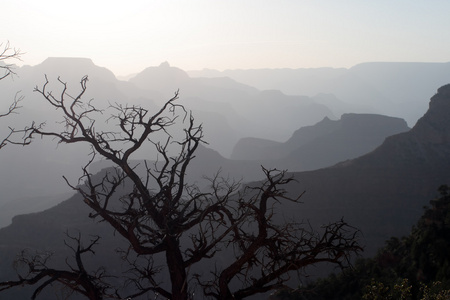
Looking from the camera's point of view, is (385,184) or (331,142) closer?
(385,184)

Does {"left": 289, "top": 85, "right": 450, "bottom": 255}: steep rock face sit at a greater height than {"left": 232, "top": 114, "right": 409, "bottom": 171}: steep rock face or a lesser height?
lesser

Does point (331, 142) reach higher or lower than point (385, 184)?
higher

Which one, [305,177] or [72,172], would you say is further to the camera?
[72,172]

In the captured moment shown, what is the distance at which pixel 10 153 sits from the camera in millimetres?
124000

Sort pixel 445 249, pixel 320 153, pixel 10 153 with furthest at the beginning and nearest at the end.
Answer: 1. pixel 10 153
2. pixel 320 153
3. pixel 445 249

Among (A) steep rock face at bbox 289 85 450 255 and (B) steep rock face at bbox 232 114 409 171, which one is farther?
(B) steep rock face at bbox 232 114 409 171

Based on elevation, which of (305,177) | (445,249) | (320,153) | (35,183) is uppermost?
(35,183)

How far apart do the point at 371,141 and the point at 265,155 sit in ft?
94.8

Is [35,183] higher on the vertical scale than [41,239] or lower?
higher

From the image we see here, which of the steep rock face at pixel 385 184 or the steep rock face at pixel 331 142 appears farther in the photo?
the steep rock face at pixel 331 142

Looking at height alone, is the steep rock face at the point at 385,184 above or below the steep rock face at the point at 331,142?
below

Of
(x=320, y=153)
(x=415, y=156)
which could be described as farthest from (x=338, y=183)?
(x=320, y=153)

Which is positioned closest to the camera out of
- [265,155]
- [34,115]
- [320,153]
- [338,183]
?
[338,183]

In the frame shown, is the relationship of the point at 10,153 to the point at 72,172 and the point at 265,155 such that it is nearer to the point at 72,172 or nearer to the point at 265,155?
the point at 72,172
